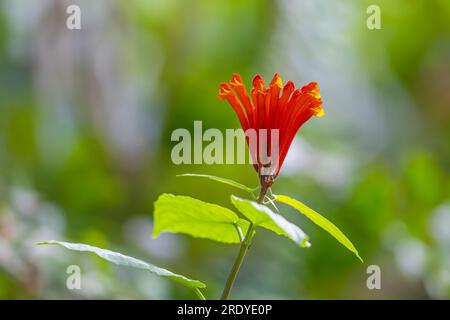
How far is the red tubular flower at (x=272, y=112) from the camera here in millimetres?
550

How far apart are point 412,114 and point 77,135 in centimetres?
96

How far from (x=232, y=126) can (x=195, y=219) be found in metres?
1.25

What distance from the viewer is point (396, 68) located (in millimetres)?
2062

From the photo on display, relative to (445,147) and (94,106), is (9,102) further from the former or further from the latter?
(445,147)

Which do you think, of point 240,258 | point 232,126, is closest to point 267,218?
point 240,258

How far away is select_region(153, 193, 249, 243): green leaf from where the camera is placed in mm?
520

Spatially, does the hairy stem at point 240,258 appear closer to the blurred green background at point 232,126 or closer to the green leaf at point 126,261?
the green leaf at point 126,261

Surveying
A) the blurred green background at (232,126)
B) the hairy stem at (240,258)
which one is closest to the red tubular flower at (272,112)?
the hairy stem at (240,258)

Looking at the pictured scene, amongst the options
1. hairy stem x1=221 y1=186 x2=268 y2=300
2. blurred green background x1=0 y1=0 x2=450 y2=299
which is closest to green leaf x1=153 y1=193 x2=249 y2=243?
hairy stem x1=221 y1=186 x2=268 y2=300

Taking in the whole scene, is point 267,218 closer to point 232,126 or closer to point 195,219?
point 195,219

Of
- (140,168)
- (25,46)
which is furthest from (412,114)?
(25,46)

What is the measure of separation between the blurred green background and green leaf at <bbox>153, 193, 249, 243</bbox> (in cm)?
68

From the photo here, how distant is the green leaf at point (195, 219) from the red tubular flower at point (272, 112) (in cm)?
4

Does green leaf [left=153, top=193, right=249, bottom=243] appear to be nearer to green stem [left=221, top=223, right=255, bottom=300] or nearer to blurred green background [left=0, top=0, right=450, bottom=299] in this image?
green stem [left=221, top=223, right=255, bottom=300]
